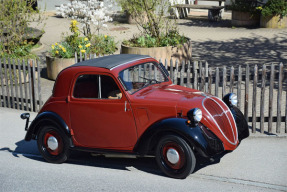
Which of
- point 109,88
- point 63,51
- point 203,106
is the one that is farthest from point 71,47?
point 203,106

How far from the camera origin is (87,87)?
23.9 ft

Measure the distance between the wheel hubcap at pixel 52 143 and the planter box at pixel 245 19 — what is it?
1506 centimetres

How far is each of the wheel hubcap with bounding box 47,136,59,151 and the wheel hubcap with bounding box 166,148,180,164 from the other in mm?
1942

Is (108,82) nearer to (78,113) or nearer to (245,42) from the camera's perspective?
(78,113)

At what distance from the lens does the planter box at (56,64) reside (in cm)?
1315

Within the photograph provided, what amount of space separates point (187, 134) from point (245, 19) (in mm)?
15572

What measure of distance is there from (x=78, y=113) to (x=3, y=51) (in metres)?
7.14

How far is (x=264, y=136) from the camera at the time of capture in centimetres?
853

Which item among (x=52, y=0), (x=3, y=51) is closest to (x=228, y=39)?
(x=3, y=51)

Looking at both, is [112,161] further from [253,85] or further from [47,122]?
[253,85]

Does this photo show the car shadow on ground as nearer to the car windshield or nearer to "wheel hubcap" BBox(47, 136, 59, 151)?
"wheel hubcap" BBox(47, 136, 59, 151)

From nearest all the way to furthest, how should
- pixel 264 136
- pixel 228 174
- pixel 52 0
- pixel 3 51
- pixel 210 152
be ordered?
1. pixel 210 152
2. pixel 228 174
3. pixel 264 136
4. pixel 3 51
5. pixel 52 0

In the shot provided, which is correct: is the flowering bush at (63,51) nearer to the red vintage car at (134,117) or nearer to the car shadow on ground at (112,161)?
the car shadow on ground at (112,161)

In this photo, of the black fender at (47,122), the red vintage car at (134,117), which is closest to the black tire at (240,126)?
the red vintage car at (134,117)
